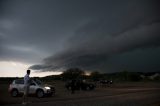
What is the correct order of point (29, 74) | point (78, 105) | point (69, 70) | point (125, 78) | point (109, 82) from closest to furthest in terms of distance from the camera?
Answer: point (78, 105) → point (29, 74) → point (109, 82) → point (69, 70) → point (125, 78)

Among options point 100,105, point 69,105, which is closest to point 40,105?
point 69,105

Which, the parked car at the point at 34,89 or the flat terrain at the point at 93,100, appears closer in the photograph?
the flat terrain at the point at 93,100

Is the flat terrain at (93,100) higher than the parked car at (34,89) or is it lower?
lower

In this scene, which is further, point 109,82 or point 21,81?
point 109,82

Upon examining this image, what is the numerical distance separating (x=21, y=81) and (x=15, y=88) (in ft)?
2.98

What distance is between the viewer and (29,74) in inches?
663

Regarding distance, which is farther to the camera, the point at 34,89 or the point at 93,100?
the point at 34,89

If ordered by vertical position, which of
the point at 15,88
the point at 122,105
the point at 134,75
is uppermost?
the point at 134,75

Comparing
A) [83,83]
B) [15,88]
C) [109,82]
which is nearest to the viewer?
[15,88]

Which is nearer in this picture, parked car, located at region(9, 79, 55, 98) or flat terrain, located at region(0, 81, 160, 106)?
flat terrain, located at region(0, 81, 160, 106)

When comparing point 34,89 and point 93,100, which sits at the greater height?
→ point 34,89

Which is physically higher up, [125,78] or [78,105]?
[125,78]

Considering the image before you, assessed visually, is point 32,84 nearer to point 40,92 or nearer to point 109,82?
point 40,92

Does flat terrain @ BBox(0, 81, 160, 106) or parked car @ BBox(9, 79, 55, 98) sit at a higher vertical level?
parked car @ BBox(9, 79, 55, 98)
